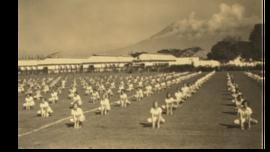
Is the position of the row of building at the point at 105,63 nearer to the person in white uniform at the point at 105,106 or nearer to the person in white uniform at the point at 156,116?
the person in white uniform at the point at 105,106

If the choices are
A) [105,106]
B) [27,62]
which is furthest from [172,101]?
[27,62]

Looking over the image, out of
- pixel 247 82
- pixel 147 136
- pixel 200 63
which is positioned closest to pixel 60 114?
pixel 147 136

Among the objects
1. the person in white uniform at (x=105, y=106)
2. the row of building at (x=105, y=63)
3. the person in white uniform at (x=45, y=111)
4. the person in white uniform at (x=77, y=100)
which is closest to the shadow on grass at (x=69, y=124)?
the person in white uniform at (x=77, y=100)

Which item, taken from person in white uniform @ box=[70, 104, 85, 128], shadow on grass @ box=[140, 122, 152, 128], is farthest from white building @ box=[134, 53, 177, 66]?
person in white uniform @ box=[70, 104, 85, 128]

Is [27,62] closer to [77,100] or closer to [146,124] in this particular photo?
[77,100]

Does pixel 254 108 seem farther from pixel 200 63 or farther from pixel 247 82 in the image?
pixel 200 63
